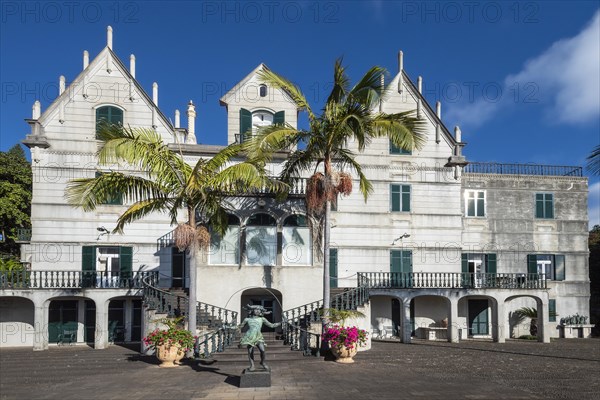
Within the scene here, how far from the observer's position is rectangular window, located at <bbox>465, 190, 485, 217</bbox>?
27.1 meters

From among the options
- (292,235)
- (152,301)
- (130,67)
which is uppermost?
(130,67)

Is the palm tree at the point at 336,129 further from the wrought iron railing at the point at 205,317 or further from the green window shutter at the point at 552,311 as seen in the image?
the green window shutter at the point at 552,311

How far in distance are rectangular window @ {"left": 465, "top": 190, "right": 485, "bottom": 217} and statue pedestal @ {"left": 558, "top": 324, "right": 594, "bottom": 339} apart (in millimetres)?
7576

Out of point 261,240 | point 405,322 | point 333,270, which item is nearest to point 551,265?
point 405,322

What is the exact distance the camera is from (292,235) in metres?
20.6

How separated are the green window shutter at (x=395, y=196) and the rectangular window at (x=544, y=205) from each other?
8.33 m

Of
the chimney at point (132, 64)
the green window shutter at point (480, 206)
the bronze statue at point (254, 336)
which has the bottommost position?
the bronze statue at point (254, 336)

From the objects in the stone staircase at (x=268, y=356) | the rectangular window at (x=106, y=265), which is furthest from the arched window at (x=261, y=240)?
the rectangular window at (x=106, y=265)

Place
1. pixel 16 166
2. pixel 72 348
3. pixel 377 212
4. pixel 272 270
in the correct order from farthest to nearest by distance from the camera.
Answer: pixel 16 166, pixel 377 212, pixel 72 348, pixel 272 270

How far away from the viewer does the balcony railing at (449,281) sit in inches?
942

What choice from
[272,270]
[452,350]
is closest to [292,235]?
[272,270]

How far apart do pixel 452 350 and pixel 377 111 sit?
1246 centimetres

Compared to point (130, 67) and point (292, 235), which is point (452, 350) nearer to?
point (292, 235)

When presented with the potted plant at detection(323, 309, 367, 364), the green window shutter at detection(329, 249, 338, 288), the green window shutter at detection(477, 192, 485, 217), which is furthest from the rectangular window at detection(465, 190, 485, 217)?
the potted plant at detection(323, 309, 367, 364)
